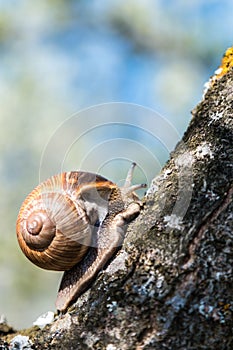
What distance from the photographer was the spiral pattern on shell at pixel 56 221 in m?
1.77

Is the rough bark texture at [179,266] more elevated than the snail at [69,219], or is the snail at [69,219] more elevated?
the snail at [69,219]

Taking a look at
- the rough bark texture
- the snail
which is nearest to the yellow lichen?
the rough bark texture

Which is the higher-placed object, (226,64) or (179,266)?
(226,64)

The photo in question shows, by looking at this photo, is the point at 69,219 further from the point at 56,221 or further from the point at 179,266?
the point at 179,266

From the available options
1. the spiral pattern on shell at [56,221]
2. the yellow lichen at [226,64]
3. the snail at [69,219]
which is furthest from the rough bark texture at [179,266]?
the spiral pattern on shell at [56,221]

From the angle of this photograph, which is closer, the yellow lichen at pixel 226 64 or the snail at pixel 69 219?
the yellow lichen at pixel 226 64

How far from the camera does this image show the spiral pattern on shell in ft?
5.81

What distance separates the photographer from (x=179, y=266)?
128 centimetres

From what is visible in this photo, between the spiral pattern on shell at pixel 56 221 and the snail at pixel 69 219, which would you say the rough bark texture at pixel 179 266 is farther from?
the spiral pattern on shell at pixel 56 221

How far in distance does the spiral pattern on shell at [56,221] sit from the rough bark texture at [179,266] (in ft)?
1.07

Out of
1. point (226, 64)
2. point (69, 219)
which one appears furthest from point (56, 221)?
point (226, 64)

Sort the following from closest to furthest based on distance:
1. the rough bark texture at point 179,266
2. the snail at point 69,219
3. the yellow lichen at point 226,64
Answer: the rough bark texture at point 179,266 → the yellow lichen at point 226,64 → the snail at point 69,219

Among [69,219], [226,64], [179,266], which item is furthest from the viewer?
[69,219]

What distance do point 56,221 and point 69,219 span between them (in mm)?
43
